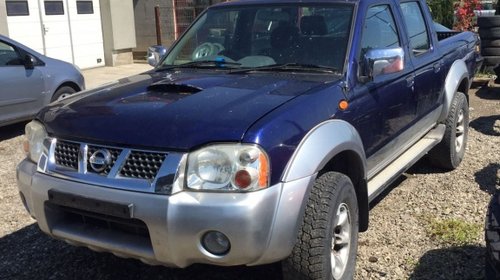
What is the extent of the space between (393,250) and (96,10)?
11940 millimetres

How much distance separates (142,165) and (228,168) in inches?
17.6

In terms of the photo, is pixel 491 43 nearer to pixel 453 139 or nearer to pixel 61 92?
pixel 453 139

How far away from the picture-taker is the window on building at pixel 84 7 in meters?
13.7

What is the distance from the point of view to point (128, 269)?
3852 millimetres

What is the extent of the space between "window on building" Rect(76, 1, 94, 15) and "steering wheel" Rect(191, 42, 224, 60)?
402 inches

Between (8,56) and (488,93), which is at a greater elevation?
(8,56)

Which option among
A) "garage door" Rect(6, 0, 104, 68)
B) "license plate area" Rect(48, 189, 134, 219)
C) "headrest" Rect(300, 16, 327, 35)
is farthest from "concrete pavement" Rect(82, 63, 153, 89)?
"license plate area" Rect(48, 189, 134, 219)

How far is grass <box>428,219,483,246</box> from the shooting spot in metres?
4.18

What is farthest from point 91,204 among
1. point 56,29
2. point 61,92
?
point 56,29

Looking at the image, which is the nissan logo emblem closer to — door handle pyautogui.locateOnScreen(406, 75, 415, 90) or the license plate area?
the license plate area

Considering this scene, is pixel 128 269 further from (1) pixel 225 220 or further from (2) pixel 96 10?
(2) pixel 96 10

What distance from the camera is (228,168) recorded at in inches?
110

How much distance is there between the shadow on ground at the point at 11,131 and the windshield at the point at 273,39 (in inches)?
165

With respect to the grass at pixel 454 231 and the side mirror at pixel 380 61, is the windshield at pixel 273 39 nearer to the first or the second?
the side mirror at pixel 380 61
